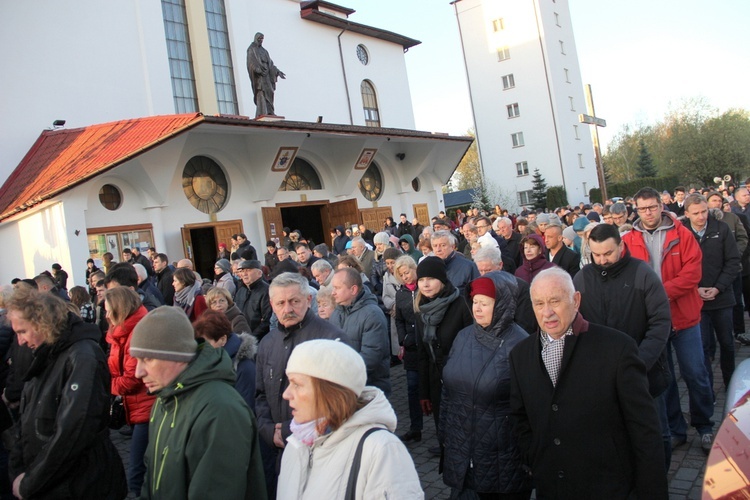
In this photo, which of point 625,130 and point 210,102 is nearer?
point 210,102

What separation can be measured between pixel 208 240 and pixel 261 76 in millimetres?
5946

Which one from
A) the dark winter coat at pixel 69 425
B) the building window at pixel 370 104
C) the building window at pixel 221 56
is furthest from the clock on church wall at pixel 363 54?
the dark winter coat at pixel 69 425

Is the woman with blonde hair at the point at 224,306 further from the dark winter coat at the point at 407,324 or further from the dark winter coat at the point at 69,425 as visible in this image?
the dark winter coat at the point at 69,425

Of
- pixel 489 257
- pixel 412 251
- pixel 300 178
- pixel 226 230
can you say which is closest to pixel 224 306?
pixel 489 257

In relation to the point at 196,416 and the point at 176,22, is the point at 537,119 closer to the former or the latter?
the point at 176,22

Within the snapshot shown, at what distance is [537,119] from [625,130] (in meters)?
27.2

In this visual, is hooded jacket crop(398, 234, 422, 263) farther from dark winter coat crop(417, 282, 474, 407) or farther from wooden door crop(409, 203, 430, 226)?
wooden door crop(409, 203, 430, 226)

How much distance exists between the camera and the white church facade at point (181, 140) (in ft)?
50.4

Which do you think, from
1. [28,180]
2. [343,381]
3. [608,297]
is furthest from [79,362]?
[28,180]

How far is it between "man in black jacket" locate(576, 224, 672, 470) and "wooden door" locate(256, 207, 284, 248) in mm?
15499

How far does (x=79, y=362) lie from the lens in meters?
3.47

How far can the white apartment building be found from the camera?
4419 cm

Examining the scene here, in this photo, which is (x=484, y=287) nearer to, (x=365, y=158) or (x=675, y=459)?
(x=675, y=459)

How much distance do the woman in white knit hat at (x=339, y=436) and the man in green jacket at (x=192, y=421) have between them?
0.79ft
